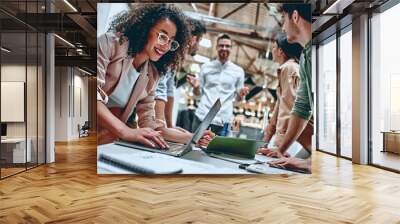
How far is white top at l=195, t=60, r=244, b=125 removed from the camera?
6.41 m

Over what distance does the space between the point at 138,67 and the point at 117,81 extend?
419 millimetres

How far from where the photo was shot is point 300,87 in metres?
6.39

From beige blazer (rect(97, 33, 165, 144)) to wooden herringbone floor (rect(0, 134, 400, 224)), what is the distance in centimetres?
93

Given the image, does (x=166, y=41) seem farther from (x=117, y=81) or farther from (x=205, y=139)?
(x=205, y=139)

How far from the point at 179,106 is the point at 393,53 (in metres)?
4.33

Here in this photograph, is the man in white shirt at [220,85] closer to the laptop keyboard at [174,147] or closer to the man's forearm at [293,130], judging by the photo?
the laptop keyboard at [174,147]

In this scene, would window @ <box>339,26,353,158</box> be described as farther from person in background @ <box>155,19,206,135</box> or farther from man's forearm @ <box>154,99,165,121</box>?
man's forearm @ <box>154,99,165,121</box>

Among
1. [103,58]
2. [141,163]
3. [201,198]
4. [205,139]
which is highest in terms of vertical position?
[103,58]

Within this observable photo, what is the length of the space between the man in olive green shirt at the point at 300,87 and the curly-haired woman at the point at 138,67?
1306mm

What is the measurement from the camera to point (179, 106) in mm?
6402

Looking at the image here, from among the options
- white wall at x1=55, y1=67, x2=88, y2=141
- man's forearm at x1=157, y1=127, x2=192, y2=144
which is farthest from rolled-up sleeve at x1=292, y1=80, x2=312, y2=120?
white wall at x1=55, y1=67, x2=88, y2=141

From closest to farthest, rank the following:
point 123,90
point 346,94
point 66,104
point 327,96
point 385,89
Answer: point 123,90 → point 385,89 → point 346,94 → point 327,96 → point 66,104

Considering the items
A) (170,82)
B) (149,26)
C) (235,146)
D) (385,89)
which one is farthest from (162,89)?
(385,89)

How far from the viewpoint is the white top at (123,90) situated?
20.7 ft
